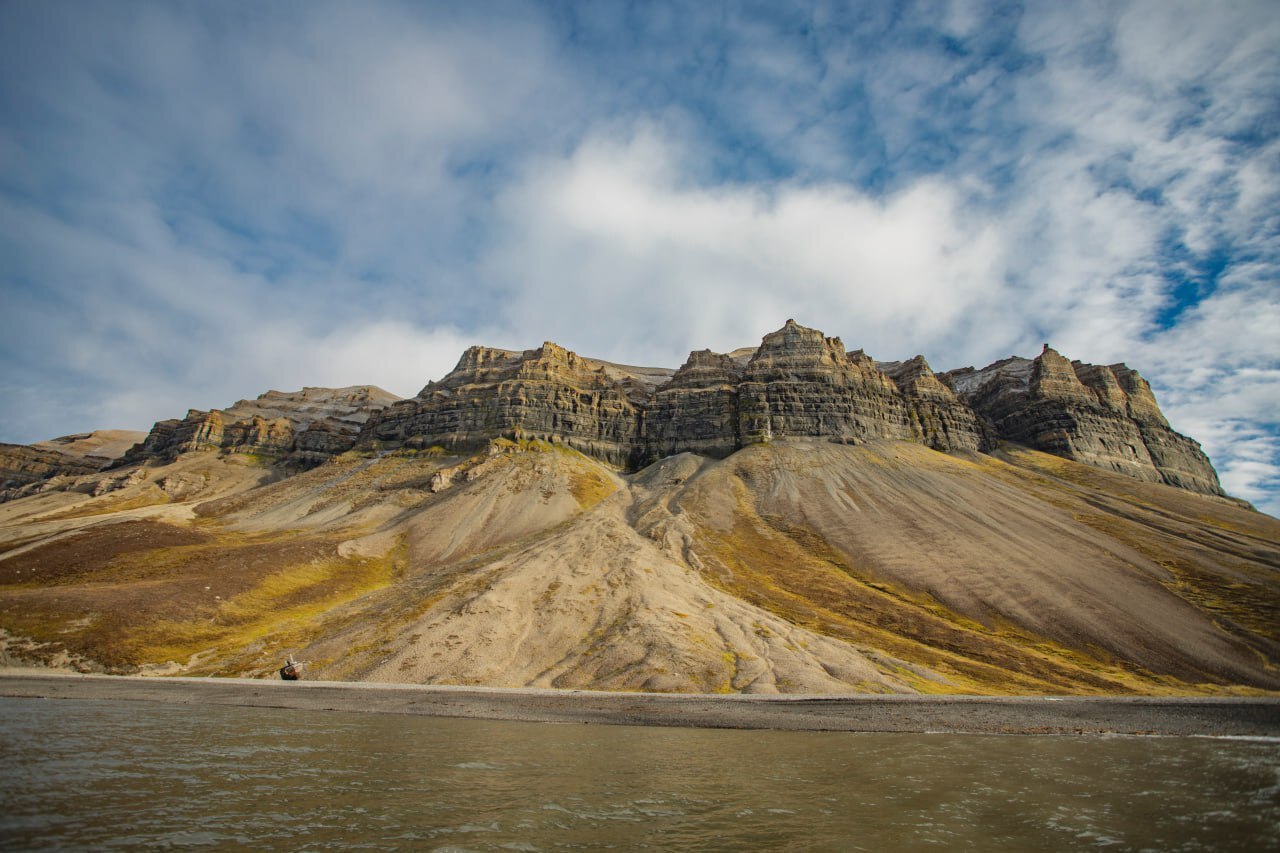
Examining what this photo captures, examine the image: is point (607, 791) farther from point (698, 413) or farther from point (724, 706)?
point (698, 413)

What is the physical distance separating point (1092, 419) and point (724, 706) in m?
166

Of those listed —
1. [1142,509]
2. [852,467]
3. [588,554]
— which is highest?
[852,467]

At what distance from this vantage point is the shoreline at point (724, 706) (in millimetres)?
37156

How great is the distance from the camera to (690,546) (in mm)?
95000

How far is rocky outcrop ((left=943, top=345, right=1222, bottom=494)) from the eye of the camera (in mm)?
157250

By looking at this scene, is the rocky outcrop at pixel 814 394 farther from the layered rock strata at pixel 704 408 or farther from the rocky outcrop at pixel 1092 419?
the rocky outcrop at pixel 1092 419

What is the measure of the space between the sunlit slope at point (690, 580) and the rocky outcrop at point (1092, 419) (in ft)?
106

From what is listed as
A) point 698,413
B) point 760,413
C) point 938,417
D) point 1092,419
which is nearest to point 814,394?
point 760,413

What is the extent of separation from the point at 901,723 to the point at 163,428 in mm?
229765

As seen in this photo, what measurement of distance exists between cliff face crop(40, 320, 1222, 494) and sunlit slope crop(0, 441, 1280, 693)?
13.7 metres

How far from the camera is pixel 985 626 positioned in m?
73.4

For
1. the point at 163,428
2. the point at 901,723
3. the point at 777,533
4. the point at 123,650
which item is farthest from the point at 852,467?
the point at 163,428

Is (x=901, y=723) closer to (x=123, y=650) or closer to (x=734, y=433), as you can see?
(x=123, y=650)

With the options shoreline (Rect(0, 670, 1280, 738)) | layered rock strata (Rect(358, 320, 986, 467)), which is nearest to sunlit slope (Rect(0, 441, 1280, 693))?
shoreline (Rect(0, 670, 1280, 738))
